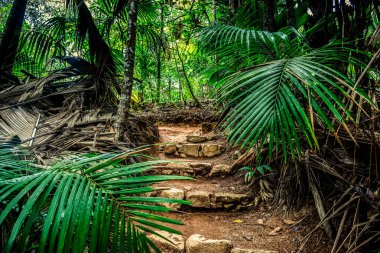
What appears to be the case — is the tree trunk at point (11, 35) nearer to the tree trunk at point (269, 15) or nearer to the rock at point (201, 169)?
the rock at point (201, 169)

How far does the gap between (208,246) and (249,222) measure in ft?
1.78

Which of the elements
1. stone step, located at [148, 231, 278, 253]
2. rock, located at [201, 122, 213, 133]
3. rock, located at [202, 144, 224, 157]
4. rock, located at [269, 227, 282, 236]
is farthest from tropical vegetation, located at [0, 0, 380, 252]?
rock, located at [201, 122, 213, 133]

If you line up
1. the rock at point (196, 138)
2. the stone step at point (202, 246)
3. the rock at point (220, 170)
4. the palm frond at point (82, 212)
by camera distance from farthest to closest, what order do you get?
the rock at point (196, 138)
the rock at point (220, 170)
the stone step at point (202, 246)
the palm frond at point (82, 212)

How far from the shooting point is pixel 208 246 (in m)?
1.60

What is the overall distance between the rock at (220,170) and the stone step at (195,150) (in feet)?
1.40

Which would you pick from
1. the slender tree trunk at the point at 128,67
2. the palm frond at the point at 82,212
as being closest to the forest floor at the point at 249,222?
the slender tree trunk at the point at 128,67

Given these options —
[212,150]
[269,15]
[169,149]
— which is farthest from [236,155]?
[269,15]

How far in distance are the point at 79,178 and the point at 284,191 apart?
5.91ft

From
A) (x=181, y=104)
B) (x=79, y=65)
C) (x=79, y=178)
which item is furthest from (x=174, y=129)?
(x=79, y=178)

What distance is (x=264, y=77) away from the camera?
3.69 feet

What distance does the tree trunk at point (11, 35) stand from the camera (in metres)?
3.20

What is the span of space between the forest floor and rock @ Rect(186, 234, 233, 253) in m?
0.12

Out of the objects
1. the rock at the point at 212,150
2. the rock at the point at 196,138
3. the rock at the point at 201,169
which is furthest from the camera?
the rock at the point at 196,138

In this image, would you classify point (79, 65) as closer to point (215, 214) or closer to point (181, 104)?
→ point (215, 214)
